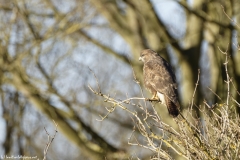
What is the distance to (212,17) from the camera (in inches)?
444

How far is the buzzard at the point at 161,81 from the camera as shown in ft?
22.8

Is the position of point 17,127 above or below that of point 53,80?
below

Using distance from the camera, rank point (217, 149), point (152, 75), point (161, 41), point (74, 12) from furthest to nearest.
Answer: point (161, 41) → point (74, 12) → point (152, 75) → point (217, 149)

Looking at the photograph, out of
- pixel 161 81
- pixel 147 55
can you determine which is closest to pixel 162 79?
pixel 161 81

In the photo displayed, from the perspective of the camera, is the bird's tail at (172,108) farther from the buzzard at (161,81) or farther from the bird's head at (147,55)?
the bird's head at (147,55)

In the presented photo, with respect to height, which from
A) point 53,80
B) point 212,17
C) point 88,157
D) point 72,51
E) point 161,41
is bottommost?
point 88,157

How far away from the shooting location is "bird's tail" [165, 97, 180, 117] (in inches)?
241

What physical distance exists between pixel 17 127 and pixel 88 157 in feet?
5.35

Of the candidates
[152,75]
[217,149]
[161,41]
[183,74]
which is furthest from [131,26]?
[217,149]

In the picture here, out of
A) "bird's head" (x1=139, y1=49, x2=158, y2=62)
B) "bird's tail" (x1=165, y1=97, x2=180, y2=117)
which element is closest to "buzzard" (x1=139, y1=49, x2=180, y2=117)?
"bird's tail" (x1=165, y1=97, x2=180, y2=117)

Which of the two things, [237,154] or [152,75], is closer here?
[237,154]

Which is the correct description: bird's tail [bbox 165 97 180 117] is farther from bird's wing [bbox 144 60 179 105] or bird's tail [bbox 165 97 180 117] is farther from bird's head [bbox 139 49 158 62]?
bird's head [bbox 139 49 158 62]

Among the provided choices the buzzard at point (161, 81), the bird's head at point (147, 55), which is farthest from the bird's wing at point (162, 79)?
the bird's head at point (147, 55)

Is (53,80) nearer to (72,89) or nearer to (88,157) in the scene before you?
(72,89)
